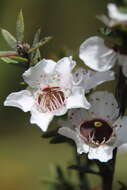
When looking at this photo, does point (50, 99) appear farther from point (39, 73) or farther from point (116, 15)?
point (116, 15)

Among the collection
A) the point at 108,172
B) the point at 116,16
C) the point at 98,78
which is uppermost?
the point at 116,16

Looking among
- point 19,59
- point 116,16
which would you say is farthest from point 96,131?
point 116,16

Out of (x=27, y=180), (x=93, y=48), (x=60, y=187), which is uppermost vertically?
(x=93, y=48)

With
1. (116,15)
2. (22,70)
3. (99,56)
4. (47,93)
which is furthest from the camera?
(22,70)

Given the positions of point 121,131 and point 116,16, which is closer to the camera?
point 116,16

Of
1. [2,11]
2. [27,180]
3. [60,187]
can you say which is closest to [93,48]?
[60,187]

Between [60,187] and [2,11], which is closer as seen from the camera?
[60,187]

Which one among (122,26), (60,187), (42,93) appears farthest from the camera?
(60,187)

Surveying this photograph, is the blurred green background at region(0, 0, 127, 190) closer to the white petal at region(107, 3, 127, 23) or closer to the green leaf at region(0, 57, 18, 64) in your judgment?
the green leaf at region(0, 57, 18, 64)

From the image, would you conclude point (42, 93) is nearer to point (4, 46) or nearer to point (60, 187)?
point (60, 187)
